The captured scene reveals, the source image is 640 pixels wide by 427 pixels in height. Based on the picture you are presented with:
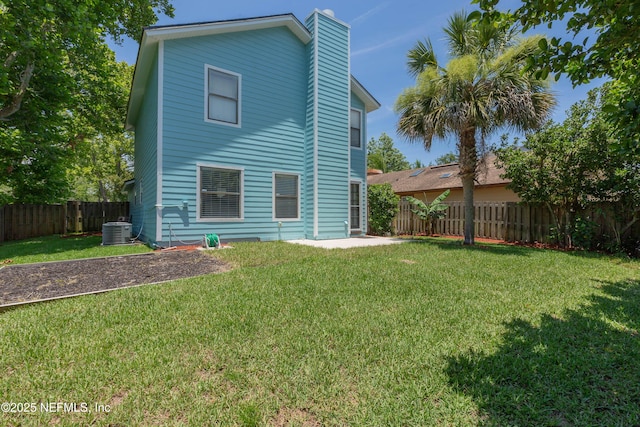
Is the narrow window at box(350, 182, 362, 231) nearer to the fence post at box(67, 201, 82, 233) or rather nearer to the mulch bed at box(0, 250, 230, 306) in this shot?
the mulch bed at box(0, 250, 230, 306)

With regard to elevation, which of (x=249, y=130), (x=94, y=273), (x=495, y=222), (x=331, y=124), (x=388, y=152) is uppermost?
(x=388, y=152)

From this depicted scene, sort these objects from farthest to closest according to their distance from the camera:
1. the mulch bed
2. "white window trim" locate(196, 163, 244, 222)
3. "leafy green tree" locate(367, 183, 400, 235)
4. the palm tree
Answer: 1. "leafy green tree" locate(367, 183, 400, 235)
2. "white window trim" locate(196, 163, 244, 222)
3. the palm tree
4. the mulch bed

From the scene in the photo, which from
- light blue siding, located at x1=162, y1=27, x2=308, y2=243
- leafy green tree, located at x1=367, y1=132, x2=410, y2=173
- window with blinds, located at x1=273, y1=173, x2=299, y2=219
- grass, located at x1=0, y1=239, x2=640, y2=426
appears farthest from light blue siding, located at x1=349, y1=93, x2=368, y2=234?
leafy green tree, located at x1=367, y1=132, x2=410, y2=173

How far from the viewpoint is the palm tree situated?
8047 millimetres

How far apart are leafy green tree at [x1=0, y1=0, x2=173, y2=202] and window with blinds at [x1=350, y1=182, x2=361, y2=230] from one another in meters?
10.0

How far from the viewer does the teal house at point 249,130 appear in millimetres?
8180

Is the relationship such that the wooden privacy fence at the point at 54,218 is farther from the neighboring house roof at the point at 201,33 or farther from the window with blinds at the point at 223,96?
the window with blinds at the point at 223,96

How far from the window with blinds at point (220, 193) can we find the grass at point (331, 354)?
4424mm

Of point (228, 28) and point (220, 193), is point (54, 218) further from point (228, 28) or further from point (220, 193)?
point (228, 28)

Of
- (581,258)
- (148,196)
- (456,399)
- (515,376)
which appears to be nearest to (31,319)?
(456,399)

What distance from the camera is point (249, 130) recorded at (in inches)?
368

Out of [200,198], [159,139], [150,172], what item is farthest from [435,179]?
[159,139]

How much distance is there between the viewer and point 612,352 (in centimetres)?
266

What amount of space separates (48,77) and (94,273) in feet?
32.8
